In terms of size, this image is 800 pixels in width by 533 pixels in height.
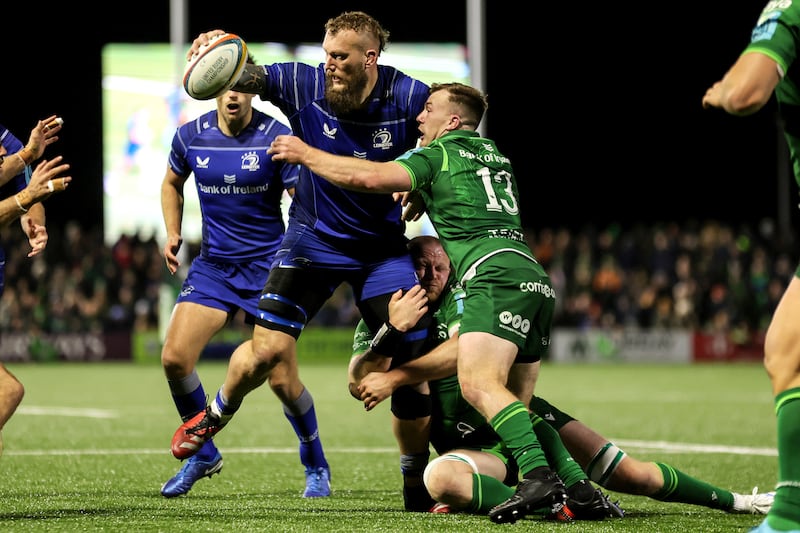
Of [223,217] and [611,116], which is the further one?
[611,116]

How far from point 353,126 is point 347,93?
7.7 inches

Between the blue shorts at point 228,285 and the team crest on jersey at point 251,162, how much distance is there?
55cm

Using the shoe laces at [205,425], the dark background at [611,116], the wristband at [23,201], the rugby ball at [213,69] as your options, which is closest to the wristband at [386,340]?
the shoe laces at [205,425]

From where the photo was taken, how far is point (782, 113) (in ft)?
14.0

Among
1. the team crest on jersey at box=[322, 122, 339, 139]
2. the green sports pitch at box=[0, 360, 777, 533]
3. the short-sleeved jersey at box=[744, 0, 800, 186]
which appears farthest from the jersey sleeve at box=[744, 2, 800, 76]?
the team crest on jersey at box=[322, 122, 339, 139]

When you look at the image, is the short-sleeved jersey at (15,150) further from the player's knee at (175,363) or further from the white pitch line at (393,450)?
the white pitch line at (393,450)

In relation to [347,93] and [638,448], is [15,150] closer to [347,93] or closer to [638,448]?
[347,93]

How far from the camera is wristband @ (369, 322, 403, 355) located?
5816 millimetres

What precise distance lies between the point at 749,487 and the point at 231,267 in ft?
10.5

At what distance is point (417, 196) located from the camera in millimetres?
5785

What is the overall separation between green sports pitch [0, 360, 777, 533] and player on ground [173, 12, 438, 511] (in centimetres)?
74

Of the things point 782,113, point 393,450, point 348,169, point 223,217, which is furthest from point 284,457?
point 782,113

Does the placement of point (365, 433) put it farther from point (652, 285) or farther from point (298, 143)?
point (652, 285)

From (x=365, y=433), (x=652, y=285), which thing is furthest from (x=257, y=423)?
(x=652, y=285)
